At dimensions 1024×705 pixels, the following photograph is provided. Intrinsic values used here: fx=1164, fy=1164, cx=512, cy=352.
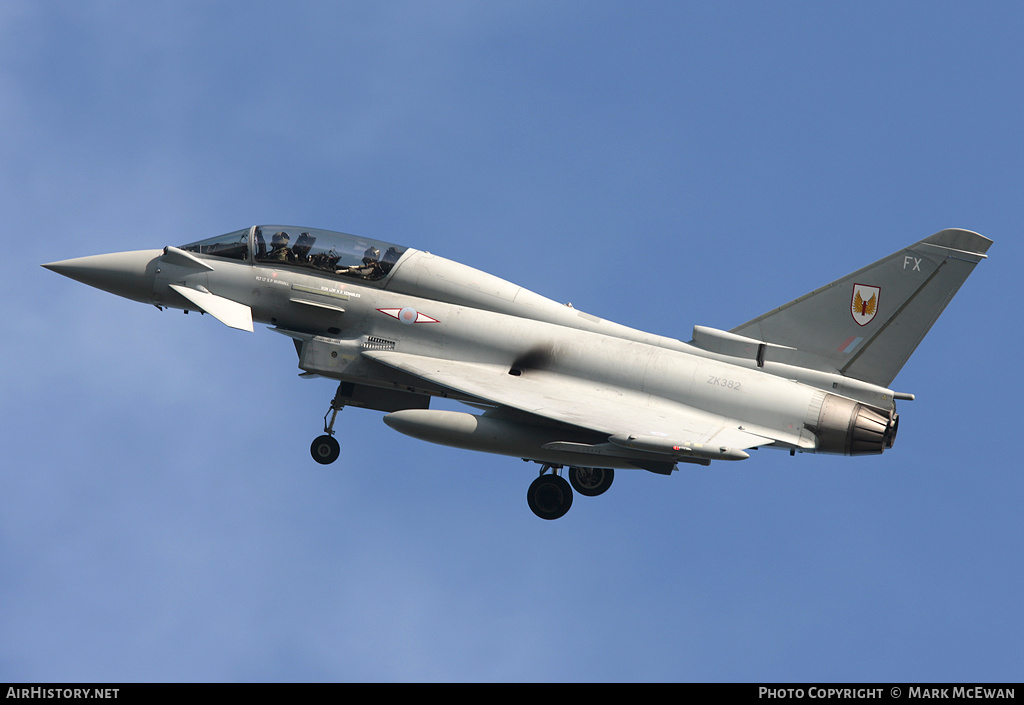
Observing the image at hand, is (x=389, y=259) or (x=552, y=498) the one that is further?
(x=389, y=259)

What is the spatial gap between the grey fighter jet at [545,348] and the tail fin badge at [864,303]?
17mm

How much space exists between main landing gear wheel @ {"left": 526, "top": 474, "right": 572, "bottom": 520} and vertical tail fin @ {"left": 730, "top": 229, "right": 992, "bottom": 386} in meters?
4.25

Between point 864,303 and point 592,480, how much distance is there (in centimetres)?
589

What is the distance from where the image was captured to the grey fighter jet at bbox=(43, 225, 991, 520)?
18828 millimetres

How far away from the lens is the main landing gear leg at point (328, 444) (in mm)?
20594

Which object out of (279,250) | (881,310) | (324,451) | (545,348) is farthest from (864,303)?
(279,250)

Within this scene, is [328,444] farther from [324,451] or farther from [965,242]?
[965,242]

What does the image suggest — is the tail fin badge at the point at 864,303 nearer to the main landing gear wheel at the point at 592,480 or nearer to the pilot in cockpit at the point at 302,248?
the main landing gear wheel at the point at 592,480

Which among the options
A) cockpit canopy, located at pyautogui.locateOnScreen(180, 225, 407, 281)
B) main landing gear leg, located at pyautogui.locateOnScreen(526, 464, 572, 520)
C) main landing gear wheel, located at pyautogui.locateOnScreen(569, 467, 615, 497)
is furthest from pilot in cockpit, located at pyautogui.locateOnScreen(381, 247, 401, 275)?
main landing gear wheel, located at pyautogui.locateOnScreen(569, 467, 615, 497)

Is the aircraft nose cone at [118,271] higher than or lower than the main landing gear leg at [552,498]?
higher

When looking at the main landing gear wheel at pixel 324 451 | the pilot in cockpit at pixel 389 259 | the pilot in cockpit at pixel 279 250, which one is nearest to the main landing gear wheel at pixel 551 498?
the main landing gear wheel at pixel 324 451

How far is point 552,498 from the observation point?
20.3 metres

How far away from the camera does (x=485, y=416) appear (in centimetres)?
1930
